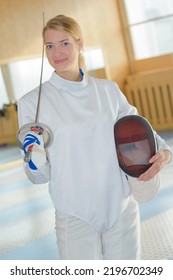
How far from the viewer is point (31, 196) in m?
4.26

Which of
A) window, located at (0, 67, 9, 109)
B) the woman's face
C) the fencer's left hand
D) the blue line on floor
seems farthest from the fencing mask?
window, located at (0, 67, 9, 109)

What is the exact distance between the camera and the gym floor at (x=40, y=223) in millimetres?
2717

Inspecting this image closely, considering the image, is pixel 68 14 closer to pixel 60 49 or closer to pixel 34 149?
pixel 60 49

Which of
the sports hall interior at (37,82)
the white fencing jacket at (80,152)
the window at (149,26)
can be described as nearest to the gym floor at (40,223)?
the sports hall interior at (37,82)

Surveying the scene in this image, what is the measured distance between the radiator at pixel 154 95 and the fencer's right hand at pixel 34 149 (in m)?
5.43

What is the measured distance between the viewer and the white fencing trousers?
1.53 m

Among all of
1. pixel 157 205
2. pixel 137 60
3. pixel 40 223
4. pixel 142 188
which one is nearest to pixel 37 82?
pixel 137 60

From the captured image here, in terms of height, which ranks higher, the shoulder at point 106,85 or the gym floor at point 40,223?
the shoulder at point 106,85

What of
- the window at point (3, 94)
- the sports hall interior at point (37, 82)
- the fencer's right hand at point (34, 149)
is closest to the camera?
the fencer's right hand at point (34, 149)

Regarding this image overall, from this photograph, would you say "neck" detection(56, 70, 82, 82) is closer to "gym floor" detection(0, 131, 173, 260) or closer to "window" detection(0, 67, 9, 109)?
"gym floor" detection(0, 131, 173, 260)

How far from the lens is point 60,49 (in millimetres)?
1568

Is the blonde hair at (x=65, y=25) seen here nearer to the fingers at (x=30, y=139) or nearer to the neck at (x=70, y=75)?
the neck at (x=70, y=75)

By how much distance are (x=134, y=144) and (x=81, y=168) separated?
0.24 m
